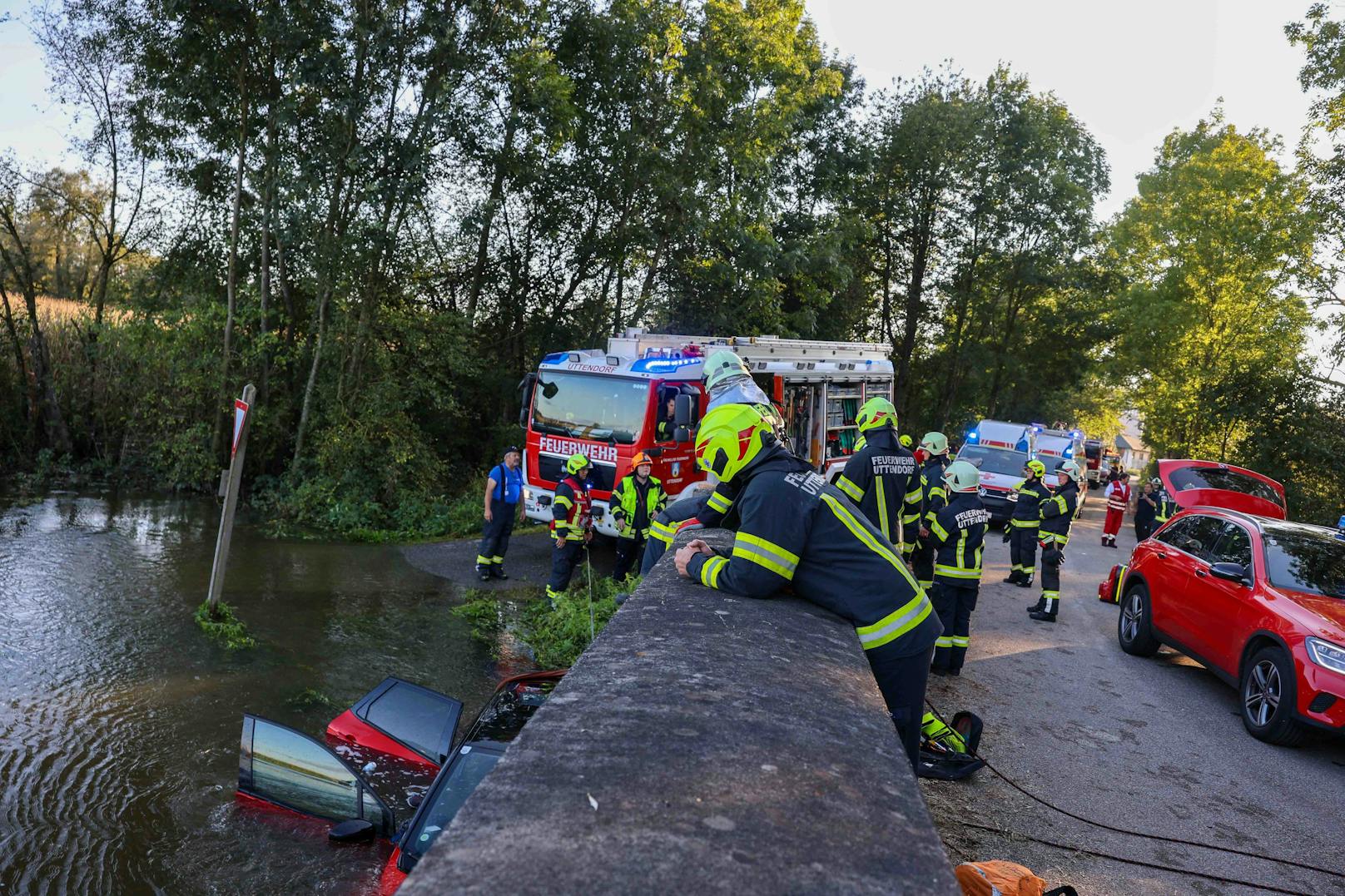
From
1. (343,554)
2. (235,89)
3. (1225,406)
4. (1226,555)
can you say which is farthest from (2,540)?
(1225,406)

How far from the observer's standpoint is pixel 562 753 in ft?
7.06

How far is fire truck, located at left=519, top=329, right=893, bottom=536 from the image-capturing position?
11.9m

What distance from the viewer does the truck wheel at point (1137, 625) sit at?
375 inches

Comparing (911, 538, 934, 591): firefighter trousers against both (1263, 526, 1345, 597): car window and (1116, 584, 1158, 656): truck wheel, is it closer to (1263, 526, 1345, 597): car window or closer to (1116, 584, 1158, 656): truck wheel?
(1116, 584, 1158, 656): truck wheel

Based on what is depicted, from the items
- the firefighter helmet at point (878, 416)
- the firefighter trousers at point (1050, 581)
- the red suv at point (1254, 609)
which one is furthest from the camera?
the firefighter trousers at point (1050, 581)

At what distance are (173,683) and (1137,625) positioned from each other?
29.4ft

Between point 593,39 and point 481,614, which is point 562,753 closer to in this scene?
point 481,614

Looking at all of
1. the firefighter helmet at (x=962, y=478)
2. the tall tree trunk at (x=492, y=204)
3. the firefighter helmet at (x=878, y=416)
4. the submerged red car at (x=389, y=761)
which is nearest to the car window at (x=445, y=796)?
the submerged red car at (x=389, y=761)

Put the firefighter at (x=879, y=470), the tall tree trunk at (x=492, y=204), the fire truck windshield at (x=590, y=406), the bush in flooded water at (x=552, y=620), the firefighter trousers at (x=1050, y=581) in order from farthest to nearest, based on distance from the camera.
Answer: the tall tree trunk at (x=492, y=204) → the fire truck windshield at (x=590, y=406) → the firefighter trousers at (x=1050, y=581) → the bush in flooded water at (x=552, y=620) → the firefighter at (x=879, y=470)

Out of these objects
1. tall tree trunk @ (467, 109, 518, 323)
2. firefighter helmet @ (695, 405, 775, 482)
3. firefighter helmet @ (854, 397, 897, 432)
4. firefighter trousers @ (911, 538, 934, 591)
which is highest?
tall tree trunk @ (467, 109, 518, 323)

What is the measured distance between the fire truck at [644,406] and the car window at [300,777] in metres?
6.96

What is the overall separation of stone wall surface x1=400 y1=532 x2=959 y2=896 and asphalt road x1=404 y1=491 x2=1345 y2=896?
196mm

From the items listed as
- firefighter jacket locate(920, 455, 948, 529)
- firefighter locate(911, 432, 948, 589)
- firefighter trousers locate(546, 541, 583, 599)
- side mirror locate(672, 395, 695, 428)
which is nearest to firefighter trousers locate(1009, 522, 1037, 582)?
firefighter jacket locate(920, 455, 948, 529)

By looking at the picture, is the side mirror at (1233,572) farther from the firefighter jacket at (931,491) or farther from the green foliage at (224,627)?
the green foliage at (224,627)
